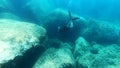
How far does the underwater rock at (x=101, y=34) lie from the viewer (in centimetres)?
977

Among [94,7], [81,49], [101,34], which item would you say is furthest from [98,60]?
[94,7]

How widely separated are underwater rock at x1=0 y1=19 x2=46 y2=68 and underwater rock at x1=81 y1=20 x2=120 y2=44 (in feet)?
12.3

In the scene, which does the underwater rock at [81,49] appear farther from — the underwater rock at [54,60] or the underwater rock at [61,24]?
the underwater rock at [61,24]

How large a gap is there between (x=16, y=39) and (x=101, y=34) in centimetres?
564

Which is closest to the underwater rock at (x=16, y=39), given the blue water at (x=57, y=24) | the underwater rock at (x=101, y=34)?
the blue water at (x=57, y=24)

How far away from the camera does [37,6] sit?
46.4 feet

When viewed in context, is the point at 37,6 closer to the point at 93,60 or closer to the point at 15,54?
the point at 93,60

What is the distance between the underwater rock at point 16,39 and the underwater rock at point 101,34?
375 centimetres

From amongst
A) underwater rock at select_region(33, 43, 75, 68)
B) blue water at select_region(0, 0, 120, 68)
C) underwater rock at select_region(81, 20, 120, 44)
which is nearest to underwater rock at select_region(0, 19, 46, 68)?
blue water at select_region(0, 0, 120, 68)

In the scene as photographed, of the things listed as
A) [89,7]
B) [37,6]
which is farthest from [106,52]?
[89,7]

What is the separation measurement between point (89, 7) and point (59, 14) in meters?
12.9

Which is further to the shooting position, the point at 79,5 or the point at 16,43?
the point at 79,5

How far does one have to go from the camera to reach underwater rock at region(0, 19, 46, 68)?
195 inches

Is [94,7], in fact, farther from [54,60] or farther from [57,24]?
[54,60]
